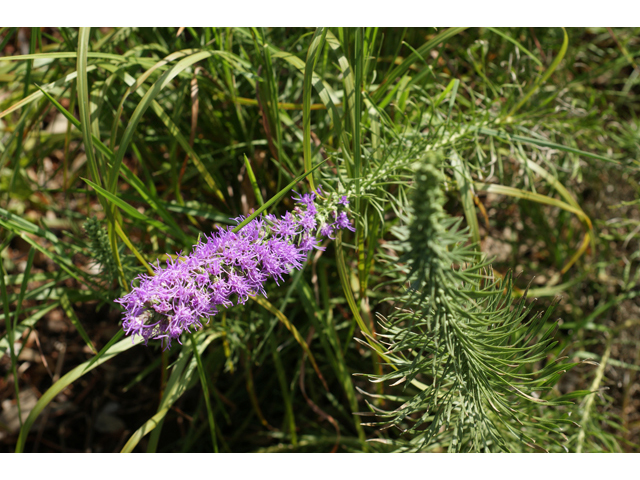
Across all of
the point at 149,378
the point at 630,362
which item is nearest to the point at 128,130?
the point at 149,378

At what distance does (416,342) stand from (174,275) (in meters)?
0.53

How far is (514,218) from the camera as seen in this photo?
2035 mm

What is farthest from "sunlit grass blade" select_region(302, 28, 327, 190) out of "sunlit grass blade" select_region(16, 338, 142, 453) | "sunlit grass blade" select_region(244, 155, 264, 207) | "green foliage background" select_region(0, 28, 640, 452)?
"sunlit grass blade" select_region(16, 338, 142, 453)

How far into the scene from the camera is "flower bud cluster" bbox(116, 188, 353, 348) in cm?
80

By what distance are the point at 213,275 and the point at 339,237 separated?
32 cm

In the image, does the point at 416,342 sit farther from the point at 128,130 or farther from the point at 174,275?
the point at 128,130

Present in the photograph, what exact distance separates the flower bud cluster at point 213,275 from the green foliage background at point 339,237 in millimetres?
→ 87

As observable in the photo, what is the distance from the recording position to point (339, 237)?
1.02 meters

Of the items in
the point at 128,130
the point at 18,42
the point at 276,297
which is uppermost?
the point at 18,42

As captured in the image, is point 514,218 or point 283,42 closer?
point 283,42

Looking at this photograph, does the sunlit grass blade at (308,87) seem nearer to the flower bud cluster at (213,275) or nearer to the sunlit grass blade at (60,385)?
the flower bud cluster at (213,275)

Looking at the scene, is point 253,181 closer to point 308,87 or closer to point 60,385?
point 308,87

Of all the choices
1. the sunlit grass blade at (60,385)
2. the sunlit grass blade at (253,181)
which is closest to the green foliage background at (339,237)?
the sunlit grass blade at (60,385)

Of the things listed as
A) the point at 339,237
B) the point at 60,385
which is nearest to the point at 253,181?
the point at 339,237
